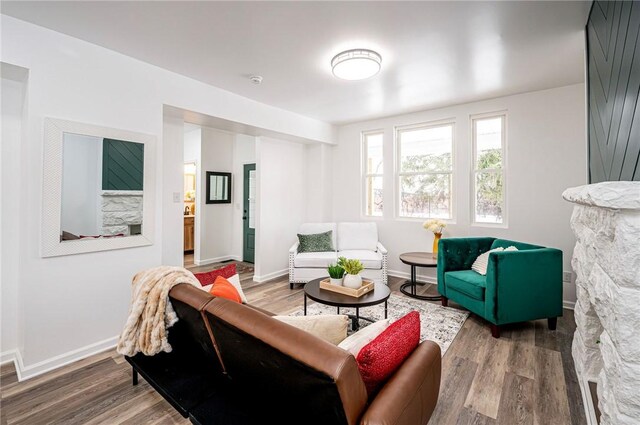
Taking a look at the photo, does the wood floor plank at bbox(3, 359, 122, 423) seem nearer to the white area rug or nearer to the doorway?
the white area rug

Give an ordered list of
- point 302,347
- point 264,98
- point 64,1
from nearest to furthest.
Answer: point 302,347
point 64,1
point 264,98

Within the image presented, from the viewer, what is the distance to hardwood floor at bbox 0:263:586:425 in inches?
72.1

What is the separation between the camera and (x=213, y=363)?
64.4 inches

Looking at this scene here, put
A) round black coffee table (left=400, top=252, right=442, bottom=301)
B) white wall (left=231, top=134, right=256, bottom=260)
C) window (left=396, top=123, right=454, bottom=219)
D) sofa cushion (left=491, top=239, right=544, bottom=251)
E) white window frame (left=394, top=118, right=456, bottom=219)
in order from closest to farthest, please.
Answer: sofa cushion (left=491, top=239, right=544, bottom=251) < round black coffee table (left=400, top=252, right=442, bottom=301) < white window frame (left=394, top=118, right=456, bottom=219) < window (left=396, top=123, right=454, bottom=219) < white wall (left=231, top=134, right=256, bottom=260)

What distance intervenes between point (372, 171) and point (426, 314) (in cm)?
263

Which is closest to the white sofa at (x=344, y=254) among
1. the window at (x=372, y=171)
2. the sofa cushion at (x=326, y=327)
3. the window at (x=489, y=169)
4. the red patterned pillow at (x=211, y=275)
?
the window at (x=372, y=171)

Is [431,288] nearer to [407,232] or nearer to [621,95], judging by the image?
[407,232]

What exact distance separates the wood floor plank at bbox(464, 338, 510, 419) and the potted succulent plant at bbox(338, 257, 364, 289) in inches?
45.0

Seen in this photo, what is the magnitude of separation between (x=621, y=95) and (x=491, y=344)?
7.03 feet

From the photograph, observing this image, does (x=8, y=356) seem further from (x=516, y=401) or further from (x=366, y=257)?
(x=516, y=401)

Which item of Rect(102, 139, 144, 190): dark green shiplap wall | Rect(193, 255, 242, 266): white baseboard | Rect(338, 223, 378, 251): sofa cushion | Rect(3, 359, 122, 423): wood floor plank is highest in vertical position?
Rect(102, 139, 144, 190): dark green shiplap wall

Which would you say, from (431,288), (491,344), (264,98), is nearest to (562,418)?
(491,344)

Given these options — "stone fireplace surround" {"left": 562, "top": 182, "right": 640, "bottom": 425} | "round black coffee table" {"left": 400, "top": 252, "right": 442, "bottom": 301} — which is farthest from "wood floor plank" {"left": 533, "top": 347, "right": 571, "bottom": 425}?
"round black coffee table" {"left": 400, "top": 252, "right": 442, "bottom": 301}

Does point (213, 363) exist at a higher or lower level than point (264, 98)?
lower
